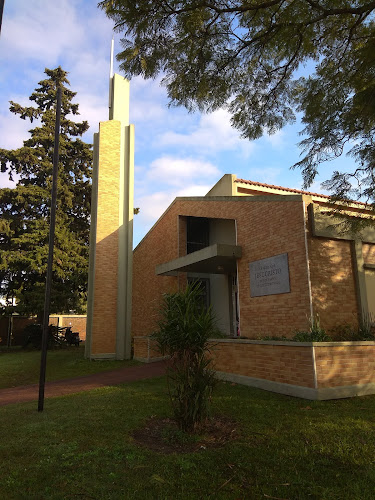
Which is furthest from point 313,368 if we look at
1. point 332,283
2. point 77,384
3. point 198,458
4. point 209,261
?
point 209,261

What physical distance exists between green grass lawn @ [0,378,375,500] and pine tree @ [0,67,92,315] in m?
18.3

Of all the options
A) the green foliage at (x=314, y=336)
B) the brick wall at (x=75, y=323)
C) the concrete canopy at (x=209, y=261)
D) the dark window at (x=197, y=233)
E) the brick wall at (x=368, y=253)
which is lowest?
the green foliage at (x=314, y=336)

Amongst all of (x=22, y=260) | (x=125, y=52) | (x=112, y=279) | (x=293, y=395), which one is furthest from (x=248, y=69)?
(x=22, y=260)

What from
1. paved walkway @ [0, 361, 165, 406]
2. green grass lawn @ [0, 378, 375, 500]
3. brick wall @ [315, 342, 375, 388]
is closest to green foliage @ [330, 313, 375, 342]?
brick wall @ [315, 342, 375, 388]

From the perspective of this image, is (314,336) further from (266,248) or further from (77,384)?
(77,384)

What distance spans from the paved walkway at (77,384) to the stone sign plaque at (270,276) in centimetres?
381

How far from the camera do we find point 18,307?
22.5 metres

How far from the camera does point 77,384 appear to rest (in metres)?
10.6

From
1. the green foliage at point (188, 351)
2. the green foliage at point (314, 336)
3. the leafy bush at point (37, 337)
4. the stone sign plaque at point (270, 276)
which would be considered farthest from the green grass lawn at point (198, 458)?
the leafy bush at point (37, 337)

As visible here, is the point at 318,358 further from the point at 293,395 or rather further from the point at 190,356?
the point at 190,356

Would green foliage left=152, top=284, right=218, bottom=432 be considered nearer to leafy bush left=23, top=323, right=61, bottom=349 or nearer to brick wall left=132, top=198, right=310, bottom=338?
brick wall left=132, top=198, right=310, bottom=338

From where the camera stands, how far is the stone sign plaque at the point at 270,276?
10.7 m

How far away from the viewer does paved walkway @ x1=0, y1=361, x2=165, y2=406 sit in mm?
9086

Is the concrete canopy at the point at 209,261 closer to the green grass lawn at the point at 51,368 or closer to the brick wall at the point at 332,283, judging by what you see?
the brick wall at the point at 332,283
